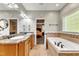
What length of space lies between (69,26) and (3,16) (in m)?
1.42

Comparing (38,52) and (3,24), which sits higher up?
(3,24)

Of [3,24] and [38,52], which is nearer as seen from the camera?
[3,24]

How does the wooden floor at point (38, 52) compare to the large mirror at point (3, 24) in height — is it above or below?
below

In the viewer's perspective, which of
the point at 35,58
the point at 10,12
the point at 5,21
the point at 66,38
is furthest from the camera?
the point at 66,38

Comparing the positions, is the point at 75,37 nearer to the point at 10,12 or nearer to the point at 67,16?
the point at 67,16

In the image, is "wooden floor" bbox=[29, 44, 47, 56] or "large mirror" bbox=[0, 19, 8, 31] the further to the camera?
"wooden floor" bbox=[29, 44, 47, 56]

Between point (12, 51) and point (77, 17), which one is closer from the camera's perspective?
point (12, 51)

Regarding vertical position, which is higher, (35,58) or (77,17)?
(77,17)

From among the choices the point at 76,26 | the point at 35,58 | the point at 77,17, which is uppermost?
the point at 77,17

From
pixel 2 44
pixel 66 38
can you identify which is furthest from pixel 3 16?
pixel 66 38

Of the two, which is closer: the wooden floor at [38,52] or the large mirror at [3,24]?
the large mirror at [3,24]

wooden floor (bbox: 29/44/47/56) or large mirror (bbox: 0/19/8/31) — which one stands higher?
large mirror (bbox: 0/19/8/31)

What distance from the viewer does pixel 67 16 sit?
10.3 ft

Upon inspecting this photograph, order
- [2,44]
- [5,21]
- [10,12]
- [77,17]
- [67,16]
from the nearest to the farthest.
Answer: [2,44] < [10,12] < [5,21] < [77,17] < [67,16]
